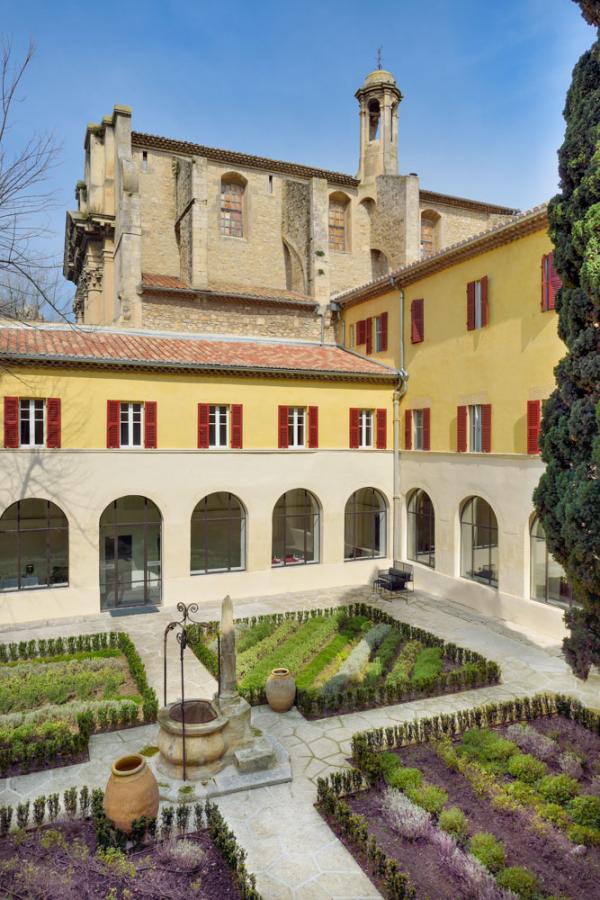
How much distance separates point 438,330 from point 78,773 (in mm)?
16245

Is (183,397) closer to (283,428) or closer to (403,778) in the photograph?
(283,428)

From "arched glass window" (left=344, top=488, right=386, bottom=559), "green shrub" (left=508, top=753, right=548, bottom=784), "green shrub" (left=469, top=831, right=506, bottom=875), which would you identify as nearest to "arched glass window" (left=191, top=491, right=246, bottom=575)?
"arched glass window" (left=344, top=488, right=386, bottom=559)

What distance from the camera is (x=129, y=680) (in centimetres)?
1345

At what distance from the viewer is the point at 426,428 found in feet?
70.6

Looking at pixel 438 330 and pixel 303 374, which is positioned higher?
pixel 438 330

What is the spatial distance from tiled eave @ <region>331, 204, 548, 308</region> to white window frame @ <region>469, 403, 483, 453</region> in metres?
4.65

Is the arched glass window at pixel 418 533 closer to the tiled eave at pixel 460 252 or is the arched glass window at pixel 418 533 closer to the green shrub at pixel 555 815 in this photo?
the tiled eave at pixel 460 252

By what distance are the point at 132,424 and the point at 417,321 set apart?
10273mm

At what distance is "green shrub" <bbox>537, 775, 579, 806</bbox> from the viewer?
8883 millimetres

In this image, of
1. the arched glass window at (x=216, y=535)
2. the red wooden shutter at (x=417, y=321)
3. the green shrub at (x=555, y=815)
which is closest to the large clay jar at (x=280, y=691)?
the green shrub at (x=555, y=815)

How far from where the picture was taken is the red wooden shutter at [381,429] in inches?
893

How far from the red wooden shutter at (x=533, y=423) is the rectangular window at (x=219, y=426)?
30.4 feet

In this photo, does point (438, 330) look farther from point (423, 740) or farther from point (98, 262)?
point (98, 262)

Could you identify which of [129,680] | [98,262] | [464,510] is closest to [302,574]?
[464,510]
